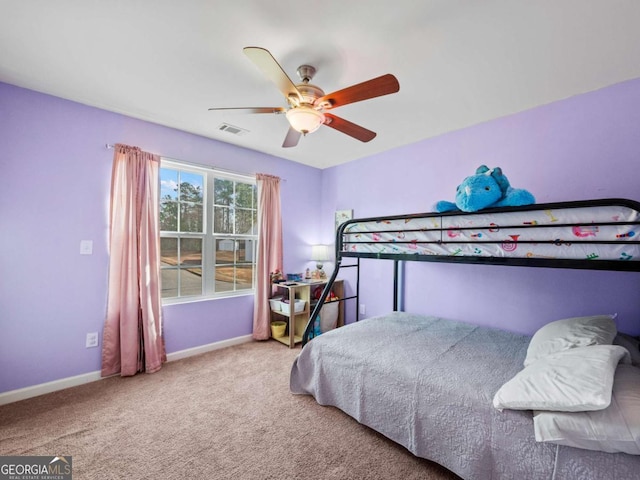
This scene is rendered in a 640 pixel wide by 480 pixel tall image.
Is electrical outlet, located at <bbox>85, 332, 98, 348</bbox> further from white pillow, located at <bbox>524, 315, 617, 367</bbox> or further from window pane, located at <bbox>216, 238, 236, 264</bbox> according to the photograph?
white pillow, located at <bbox>524, 315, 617, 367</bbox>

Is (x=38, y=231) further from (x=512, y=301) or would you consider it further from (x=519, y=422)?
(x=512, y=301)

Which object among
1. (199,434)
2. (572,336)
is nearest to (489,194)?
(572,336)

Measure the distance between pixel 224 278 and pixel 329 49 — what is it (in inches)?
105

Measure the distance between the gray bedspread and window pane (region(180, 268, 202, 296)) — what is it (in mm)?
1584

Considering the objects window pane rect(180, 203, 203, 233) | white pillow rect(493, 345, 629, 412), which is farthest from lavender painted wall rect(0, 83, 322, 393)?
white pillow rect(493, 345, 629, 412)

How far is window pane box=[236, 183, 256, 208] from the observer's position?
138 inches

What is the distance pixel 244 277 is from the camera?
3.57 metres

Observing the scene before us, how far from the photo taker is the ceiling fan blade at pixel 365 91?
1442mm

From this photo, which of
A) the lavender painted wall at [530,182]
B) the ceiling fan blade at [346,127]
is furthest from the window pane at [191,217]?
the lavender painted wall at [530,182]

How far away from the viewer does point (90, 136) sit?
Answer: 2441mm

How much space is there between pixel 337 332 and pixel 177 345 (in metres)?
1.83

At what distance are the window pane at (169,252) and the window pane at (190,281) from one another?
0.46ft

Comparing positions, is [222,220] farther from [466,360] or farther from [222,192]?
[466,360]

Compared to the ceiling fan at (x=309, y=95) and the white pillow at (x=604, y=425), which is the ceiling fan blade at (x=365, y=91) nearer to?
the ceiling fan at (x=309, y=95)
